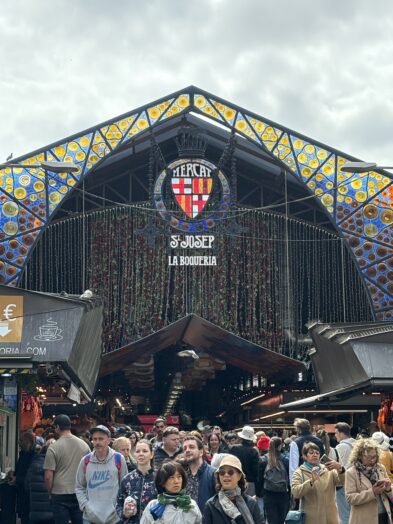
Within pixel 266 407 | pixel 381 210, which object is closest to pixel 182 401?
pixel 266 407

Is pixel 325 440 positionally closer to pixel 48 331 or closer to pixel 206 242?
pixel 48 331

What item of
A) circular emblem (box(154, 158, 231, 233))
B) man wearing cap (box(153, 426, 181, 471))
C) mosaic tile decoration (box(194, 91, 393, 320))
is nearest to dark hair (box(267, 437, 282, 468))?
man wearing cap (box(153, 426, 181, 471))

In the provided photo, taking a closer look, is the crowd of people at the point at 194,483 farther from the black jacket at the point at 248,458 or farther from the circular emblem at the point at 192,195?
the circular emblem at the point at 192,195

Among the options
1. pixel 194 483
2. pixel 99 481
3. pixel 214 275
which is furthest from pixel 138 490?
pixel 214 275

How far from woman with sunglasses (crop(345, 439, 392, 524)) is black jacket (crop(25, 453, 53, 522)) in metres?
4.48

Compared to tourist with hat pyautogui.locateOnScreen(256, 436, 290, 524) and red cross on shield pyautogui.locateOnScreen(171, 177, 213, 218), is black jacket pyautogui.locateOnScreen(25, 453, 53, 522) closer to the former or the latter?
tourist with hat pyautogui.locateOnScreen(256, 436, 290, 524)

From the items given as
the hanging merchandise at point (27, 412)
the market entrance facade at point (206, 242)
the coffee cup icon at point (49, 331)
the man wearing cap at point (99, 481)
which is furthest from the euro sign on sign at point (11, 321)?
the market entrance facade at point (206, 242)

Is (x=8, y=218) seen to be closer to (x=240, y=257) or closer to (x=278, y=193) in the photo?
(x=240, y=257)

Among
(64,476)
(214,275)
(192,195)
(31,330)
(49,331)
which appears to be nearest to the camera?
(64,476)

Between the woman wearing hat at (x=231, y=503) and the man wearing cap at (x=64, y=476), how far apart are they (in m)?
4.41

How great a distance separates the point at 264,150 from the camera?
3359cm

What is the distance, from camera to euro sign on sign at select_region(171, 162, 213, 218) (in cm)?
3425

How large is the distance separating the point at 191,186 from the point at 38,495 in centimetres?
2153

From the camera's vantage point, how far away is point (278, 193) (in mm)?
36719
